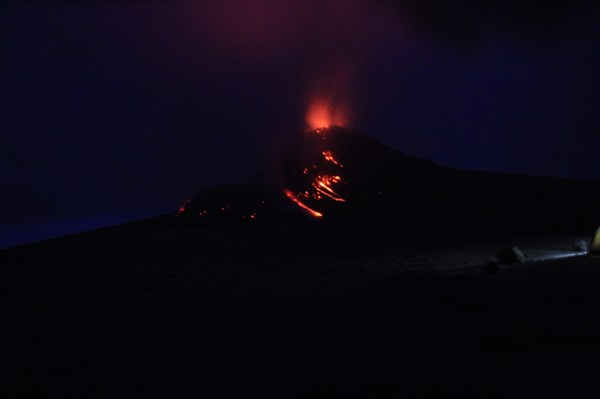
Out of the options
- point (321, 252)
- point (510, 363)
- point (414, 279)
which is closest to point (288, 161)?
point (321, 252)

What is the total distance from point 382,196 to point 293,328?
9.30 metres

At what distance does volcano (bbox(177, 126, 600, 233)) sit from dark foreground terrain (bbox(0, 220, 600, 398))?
143 inches

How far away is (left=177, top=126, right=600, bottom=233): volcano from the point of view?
11701 mm

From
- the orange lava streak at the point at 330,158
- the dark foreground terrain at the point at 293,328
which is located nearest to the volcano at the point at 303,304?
the dark foreground terrain at the point at 293,328

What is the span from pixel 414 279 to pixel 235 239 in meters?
4.45

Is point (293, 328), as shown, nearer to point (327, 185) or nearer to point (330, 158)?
point (327, 185)

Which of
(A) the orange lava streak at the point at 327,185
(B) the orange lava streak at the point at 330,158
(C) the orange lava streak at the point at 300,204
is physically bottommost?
(C) the orange lava streak at the point at 300,204

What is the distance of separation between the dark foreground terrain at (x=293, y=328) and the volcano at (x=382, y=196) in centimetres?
362

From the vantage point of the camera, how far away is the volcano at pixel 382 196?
38.4ft

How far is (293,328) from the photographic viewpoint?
415cm

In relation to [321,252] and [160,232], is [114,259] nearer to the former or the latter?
[160,232]

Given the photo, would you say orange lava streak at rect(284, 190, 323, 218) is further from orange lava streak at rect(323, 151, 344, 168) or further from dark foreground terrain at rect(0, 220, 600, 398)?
dark foreground terrain at rect(0, 220, 600, 398)

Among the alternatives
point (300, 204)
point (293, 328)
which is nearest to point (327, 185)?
point (300, 204)

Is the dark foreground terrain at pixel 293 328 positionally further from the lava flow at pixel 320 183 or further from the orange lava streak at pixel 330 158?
the orange lava streak at pixel 330 158
